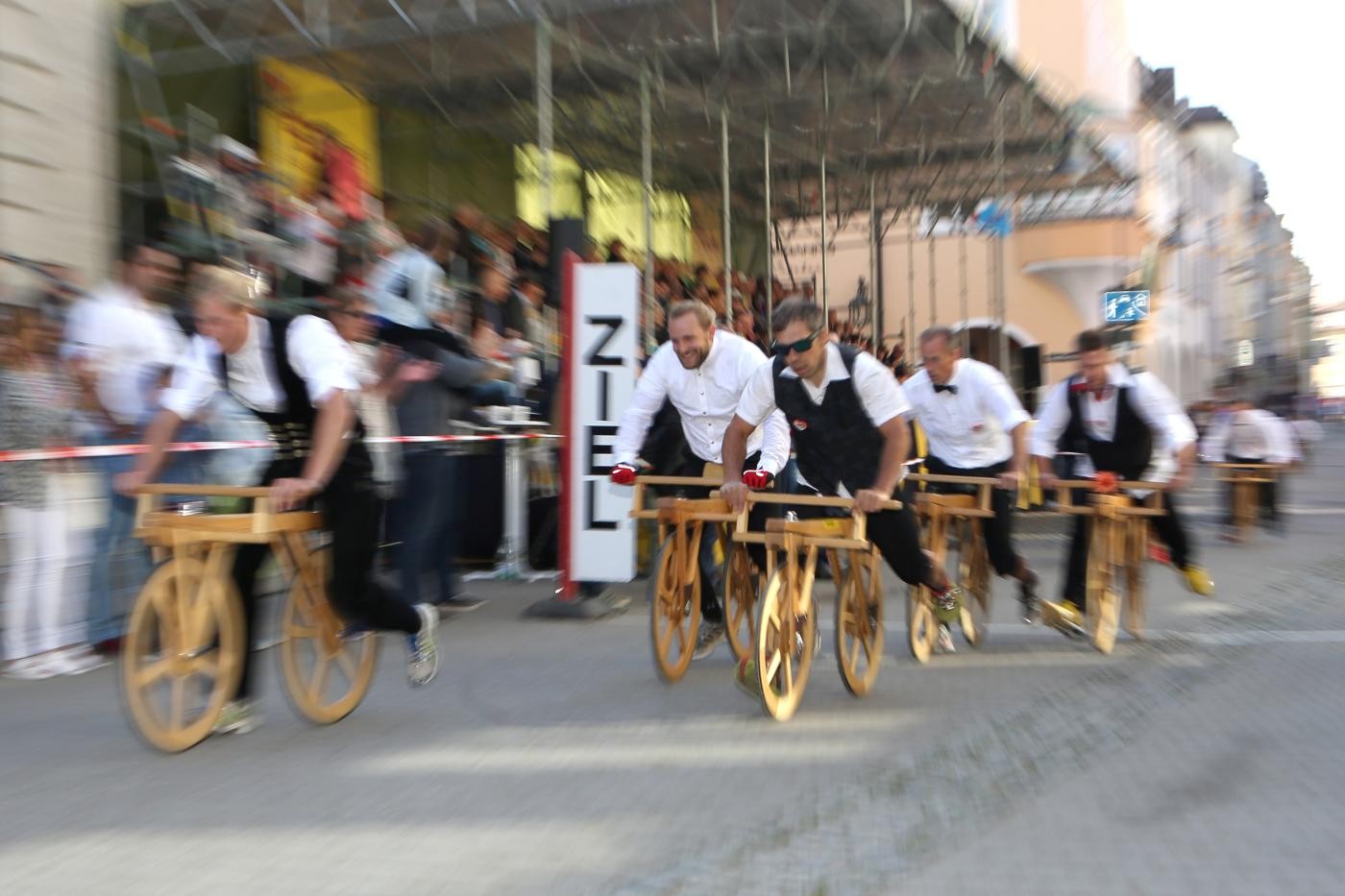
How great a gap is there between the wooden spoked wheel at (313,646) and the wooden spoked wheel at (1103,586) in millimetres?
3967

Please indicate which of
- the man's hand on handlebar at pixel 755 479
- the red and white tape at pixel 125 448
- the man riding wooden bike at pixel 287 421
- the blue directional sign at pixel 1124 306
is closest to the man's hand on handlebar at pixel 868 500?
the man's hand on handlebar at pixel 755 479

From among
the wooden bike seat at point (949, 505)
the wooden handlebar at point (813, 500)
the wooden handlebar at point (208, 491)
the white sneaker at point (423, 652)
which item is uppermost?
the wooden handlebar at point (208, 491)

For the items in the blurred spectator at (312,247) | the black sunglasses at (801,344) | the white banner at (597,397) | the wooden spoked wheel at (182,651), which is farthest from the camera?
Answer: the blurred spectator at (312,247)

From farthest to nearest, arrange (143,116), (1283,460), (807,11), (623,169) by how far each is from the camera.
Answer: (623,169) < (1283,460) < (807,11) < (143,116)

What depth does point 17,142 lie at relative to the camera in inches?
431

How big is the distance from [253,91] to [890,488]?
9.59m

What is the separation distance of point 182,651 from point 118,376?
326cm

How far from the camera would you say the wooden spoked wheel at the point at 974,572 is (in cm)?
825

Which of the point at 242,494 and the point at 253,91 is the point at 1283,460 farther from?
the point at 242,494

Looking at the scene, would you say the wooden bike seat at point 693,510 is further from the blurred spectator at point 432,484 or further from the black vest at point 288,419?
the blurred spectator at point 432,484

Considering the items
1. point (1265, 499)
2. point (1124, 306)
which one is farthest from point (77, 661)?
point (1124, 306)

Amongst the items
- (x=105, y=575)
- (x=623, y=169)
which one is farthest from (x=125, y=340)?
(x=623, y=169)

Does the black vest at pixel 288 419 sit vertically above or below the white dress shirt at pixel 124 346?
below

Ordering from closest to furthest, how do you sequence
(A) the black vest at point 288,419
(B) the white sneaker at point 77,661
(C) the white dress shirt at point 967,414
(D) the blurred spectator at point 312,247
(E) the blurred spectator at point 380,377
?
(A) the black vest at point 288,419, (B) the white sneaker at point 77,661, (C) the white dress shirt at point 967,414, (E) the blurred spectator at point 380,377, (D) the blurred spectator at point 312,247
